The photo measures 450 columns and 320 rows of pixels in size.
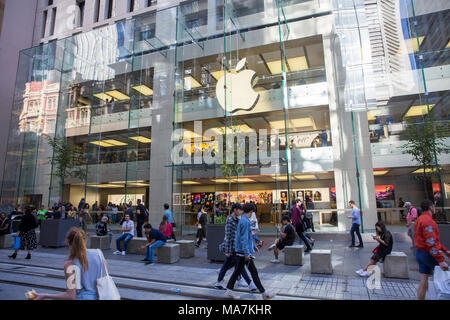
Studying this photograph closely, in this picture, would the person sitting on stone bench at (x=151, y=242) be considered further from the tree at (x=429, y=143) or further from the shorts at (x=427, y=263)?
the tree at (x=429, y=143)

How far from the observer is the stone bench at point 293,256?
7.56 meters

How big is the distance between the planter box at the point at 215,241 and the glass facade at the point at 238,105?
9.04 ft

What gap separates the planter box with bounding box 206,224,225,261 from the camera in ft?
26.2

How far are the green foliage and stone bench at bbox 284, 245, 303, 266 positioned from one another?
14.9 metres

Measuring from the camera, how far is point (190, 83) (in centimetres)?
1606

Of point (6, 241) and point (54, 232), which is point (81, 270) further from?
point (6, 241)

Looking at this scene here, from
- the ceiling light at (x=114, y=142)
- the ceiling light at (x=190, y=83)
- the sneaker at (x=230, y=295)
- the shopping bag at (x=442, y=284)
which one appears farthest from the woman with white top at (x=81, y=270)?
the ceiling light at (x=114, y=142)

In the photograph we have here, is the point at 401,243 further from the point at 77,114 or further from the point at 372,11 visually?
the point at 77,114

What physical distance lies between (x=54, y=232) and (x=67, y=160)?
24.9ft

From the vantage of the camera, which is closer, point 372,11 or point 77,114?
point 372,11

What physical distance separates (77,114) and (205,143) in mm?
12098

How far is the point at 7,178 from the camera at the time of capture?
20953 millimetres
